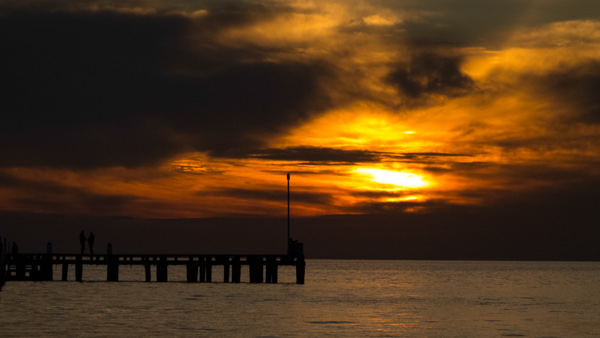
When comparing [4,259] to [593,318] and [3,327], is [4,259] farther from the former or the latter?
[593,318]

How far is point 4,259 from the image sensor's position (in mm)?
71000

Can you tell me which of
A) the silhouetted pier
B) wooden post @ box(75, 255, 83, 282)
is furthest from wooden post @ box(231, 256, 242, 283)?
wooden post @ box(75, 255, 83, 282)

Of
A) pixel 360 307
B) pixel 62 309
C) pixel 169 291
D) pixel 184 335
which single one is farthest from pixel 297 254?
pixel 184 335

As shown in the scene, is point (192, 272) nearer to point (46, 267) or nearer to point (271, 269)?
point (271, 269)

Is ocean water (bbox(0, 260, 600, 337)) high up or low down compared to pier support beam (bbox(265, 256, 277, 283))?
down

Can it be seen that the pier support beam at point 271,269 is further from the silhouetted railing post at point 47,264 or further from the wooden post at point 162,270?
the silhouetted railing post at point 47,264

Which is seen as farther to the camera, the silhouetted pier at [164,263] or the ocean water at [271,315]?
the silhouetted pier at [164,263]

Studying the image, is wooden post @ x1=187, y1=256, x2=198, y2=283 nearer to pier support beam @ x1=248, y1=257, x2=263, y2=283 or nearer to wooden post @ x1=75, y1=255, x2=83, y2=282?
pier support beam @ x1=248, y1=257, x2=263, y2=283

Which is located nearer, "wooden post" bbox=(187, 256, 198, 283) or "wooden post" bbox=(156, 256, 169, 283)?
"wooden post" bbox=(156, 256, 169, 283)

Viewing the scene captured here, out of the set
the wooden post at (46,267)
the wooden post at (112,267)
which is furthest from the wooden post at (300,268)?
the wooden post at (46,267)

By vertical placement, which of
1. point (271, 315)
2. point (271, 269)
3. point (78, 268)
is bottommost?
point (271, 315)

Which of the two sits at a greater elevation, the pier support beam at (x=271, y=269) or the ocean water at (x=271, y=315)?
the pier support beam at (x=271, y=269)

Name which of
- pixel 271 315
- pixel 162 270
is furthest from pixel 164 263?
pixel 271 315

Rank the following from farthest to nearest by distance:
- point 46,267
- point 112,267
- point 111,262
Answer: point 112,267 → point 46,267 → point 111,262
